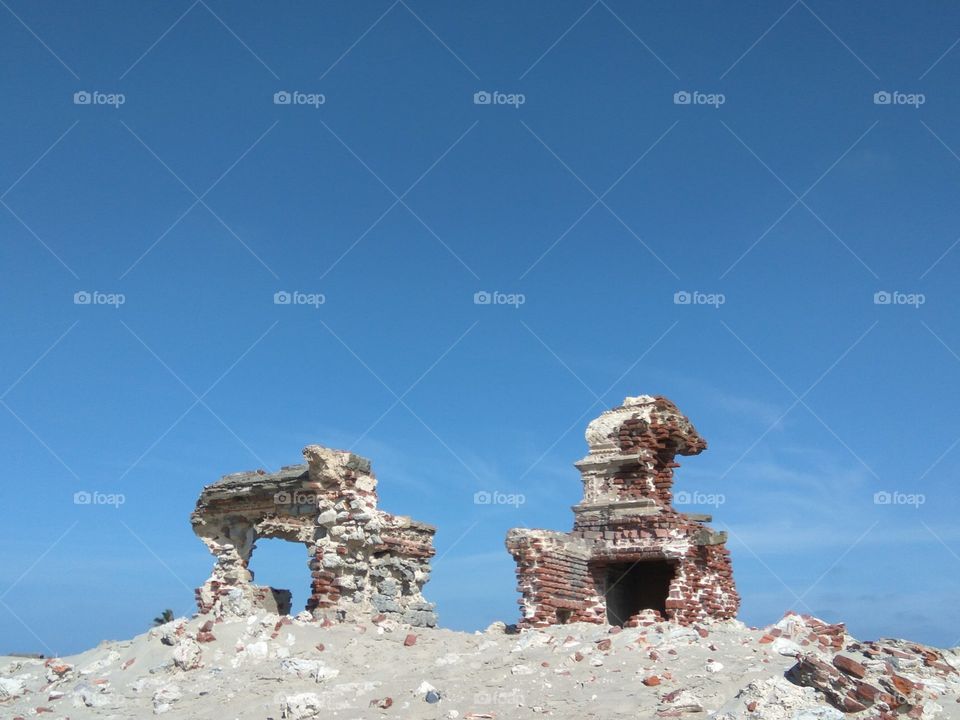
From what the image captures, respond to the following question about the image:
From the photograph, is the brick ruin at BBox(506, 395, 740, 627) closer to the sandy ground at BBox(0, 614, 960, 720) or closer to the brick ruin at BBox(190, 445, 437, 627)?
the sandy ground at BBox(0, 614, 960, 720)

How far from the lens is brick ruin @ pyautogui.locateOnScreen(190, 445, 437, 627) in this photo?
14037 mm

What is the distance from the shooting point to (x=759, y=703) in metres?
8.73

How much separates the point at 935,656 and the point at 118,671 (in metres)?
10.0

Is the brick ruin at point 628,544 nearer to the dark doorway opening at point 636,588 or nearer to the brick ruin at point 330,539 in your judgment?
the dark doorway opening at point 636,588

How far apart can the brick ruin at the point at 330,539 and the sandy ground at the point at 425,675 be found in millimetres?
659

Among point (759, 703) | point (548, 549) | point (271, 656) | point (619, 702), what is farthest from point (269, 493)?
point (759, 703)

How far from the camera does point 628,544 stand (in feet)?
51.8

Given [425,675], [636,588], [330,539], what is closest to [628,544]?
[636,588]

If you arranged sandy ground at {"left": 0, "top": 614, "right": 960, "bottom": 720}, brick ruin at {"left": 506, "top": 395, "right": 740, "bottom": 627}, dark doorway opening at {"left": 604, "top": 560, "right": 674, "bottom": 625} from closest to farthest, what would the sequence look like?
1. sandy ground at {"left": 0, "top": 614, "right": 960, "bottom": 720}
2. brick ruin at {"left": 506, "top": 395, "right": 740, "bottom": 627}
3. dark doorway opening at {"left": 604, "top": 560, "right": 674, "bottom": 625}

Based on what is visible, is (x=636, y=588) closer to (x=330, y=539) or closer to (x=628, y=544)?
(x=628, y=544)

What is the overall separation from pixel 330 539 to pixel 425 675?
356 centimetres

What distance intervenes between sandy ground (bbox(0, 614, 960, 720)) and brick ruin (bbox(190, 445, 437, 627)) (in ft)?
2.16

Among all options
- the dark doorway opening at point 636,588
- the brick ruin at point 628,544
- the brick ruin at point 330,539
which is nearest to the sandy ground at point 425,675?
the brick ruin at point 330,539

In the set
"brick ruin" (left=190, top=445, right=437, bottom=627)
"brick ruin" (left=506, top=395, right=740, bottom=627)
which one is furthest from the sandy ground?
"brick ruin" (left=506, top=395, right=740, bottom=627)
